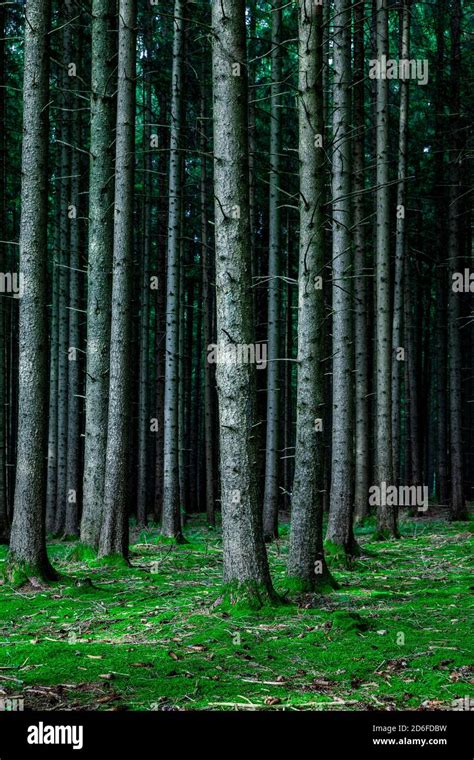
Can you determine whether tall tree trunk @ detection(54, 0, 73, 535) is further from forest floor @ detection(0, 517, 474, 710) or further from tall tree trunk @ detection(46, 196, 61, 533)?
forest floor @ detection(0, 517, 474, 710)

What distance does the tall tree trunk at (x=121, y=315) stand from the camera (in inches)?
434

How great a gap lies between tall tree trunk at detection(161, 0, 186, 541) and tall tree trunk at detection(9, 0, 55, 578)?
467 cm

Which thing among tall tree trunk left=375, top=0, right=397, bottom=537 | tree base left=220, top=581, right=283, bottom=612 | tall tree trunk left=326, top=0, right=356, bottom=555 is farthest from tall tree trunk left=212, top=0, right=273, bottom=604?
tall tree trunk left=375, top=0, right=397, bottom=537

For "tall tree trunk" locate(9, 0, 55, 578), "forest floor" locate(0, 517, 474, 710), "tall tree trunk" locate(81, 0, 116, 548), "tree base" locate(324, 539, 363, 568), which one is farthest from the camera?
"tall tree trunk" locate(81, 0, 116, 548)

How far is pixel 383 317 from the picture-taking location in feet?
49.5

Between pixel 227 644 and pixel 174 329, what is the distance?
8.65 metres

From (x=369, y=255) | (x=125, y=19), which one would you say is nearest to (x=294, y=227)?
(x=369, y=255)

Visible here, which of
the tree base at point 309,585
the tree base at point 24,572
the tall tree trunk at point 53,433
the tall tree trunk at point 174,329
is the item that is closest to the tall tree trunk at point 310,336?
the tree base at point 309,585

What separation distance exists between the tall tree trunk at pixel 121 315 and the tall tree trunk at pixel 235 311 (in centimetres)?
355

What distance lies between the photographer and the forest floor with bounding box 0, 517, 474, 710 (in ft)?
17.5

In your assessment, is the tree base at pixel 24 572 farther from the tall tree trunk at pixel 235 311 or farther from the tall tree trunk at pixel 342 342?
the tall tree trunk at pixel 342 342

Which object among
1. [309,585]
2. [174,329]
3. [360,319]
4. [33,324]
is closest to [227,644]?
[309,585]

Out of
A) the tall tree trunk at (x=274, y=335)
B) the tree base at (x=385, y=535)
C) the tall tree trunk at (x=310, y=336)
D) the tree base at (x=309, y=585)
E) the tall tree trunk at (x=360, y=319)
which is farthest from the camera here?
the tall tree trunk at (x=360, y=319)

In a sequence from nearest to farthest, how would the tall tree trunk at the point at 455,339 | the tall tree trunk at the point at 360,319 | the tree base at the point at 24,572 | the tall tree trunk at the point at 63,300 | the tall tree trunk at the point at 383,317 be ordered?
the tree base at the point at 24,572 < the tall tree trunk at the point at 383,317 < the tall tree trunk at the point at 360,319 < the tall tree trunk at the point at 455,339 < the tall tree trunk at the point at 63,300
